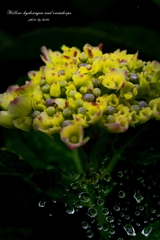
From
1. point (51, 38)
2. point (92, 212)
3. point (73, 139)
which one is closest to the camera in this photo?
point (73, 139)

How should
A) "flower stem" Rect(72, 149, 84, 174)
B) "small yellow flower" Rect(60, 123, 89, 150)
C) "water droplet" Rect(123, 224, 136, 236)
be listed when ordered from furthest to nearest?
"flower stem" Rect(72, 149, 84, 174), "water droplet" Rect(123, 224, 136, 236), "small yellow flower" Rect(60, 123, 89, 150)

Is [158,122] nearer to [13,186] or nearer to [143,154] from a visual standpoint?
[143,154]

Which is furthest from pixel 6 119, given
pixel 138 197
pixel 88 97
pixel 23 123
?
pixel 138 197

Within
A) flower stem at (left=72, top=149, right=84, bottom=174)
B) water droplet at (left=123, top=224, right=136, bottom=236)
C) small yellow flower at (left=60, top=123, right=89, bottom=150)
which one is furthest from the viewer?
flower stem at (left=72, top=149, right=84, bottom=174)

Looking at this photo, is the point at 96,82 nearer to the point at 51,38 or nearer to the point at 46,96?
the point at 46,96

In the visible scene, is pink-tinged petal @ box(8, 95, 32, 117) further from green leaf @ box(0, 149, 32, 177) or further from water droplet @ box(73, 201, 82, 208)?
water droplet @ box(73, 201, 82, 208)

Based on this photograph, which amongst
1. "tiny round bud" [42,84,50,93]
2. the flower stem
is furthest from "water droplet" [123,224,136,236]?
"tiny round bud" [42,84,50,93]

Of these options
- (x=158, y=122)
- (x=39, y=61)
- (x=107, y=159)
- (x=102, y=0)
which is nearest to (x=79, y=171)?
(x=107, y=159)
